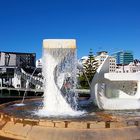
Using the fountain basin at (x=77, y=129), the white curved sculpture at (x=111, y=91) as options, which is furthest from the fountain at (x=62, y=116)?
the white curved sculpture at (x=111, y=91)

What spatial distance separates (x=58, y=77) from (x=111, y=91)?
3910 millimetres

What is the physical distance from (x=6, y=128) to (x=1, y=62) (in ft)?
324

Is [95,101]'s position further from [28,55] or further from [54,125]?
[28,55]

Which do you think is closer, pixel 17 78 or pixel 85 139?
pixel 85 139

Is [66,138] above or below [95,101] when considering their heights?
below

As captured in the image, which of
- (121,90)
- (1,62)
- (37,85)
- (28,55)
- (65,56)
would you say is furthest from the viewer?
(28,55)

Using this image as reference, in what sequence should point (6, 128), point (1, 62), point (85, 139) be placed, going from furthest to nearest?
point (1, 62) → point (6, 128) → point (85, 139)

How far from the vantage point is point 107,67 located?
20281 millimetres

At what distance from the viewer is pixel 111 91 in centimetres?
2122

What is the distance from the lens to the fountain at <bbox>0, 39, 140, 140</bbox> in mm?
13891

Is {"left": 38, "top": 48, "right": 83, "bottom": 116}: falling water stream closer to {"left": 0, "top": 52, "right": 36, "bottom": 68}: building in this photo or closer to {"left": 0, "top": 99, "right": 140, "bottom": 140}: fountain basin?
{"left": 0, "top": 99, "right": 140, "bottom": 140}: fountain basin

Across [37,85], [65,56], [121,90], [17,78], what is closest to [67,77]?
[65,56]

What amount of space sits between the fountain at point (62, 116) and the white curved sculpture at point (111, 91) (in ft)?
2.65

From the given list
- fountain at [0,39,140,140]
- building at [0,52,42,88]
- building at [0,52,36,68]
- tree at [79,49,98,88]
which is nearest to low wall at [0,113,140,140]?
fountain at [0,39,140,140]
